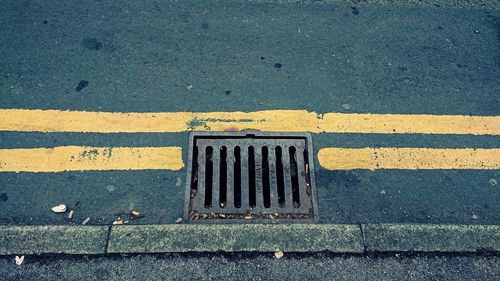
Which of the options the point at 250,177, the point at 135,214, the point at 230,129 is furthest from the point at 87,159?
the point at 250,177

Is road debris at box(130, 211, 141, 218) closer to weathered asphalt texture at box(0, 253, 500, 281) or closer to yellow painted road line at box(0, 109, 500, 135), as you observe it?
weathered asphalt texture at box(0, 253, 500, 281)

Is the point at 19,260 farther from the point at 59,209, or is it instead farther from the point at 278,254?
the point at 278,254

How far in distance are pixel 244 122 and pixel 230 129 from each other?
112 millimetres

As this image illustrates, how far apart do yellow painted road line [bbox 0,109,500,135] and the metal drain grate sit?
91mm

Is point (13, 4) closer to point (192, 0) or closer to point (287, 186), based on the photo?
point (192, 0)

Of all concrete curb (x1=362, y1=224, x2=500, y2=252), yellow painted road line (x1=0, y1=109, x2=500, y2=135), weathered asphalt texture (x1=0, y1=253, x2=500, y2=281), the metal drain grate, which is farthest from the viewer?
yellow painted road line (x1=0, y1=109, x2=500, y2=135)

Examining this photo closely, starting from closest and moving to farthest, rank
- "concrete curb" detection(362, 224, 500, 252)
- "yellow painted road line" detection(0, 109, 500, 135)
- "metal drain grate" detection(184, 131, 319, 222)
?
1. "concrete curb" detection(362, 224, 500, 252)
2. "metal drain grate" detection(184, 131, 319, 222)
3. "yellow painted road line" detection(0, 109, 500, 135)

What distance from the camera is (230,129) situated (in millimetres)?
2783

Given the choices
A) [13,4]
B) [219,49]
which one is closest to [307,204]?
[219,49]

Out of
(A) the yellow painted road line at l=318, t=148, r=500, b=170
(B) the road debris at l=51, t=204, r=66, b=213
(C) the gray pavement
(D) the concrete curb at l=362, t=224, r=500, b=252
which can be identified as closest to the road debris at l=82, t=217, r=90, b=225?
(C) the gray pavement

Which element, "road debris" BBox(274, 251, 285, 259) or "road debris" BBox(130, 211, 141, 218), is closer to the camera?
"road debris" BBox(274, 251, 285, 259)

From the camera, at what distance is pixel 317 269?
2.25 metres

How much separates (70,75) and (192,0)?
1.18 meters

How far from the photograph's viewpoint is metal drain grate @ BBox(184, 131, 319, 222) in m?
2.48
